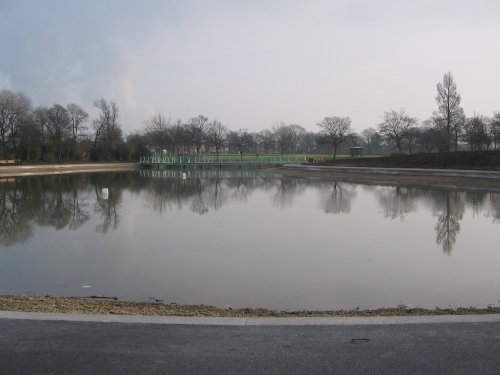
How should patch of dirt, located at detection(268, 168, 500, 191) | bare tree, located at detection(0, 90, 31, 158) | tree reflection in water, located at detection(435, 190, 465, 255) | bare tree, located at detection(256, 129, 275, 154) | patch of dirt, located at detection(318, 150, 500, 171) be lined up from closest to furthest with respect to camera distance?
tree reflection in water, located at detection(435, 190, 465, 255)
patch of dirt, located at detection(268, 168, 500, 191)
patch of dirt, located at detection(318, 150, 500, 171)
bare tree, located at detection(0, 90, 31, 158)
bare tree, located at detection(256, 129, 275, 154)

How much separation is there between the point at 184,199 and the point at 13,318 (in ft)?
70.1

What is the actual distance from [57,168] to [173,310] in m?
68.3

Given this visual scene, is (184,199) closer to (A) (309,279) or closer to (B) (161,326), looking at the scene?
(A) (309,279)

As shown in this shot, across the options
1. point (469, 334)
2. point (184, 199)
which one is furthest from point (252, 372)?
point (184, 199)

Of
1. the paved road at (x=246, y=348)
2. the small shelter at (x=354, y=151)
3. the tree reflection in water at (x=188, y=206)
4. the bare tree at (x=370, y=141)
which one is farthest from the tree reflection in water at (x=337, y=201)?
the bare tree at (x=370, y=141)

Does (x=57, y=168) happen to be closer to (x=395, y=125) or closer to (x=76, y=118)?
(x=76, y=118)

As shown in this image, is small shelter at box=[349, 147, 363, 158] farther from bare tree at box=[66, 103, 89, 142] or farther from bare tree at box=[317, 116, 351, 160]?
bare tree at box=[66, 103, 89, 142]

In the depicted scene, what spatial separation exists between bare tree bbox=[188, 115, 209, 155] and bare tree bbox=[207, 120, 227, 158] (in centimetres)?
120

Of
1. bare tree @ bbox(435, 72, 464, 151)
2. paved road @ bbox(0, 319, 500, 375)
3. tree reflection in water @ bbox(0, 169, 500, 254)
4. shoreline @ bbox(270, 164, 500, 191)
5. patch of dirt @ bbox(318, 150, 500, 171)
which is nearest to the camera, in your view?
paved road @ bbox(0, 319, 500, 375)

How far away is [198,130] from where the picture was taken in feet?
334

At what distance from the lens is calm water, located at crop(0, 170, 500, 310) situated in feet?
28.9

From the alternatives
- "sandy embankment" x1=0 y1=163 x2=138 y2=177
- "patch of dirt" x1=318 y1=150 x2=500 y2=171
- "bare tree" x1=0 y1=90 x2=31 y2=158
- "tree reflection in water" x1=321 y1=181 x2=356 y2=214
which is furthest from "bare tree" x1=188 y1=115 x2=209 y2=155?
"tree reflection in water" x1=321 y1=181 x2=356 y2=214

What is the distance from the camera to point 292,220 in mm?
18422

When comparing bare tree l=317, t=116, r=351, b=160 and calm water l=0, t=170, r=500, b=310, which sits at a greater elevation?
bare tree l=317, t=116, r=351, b=160
